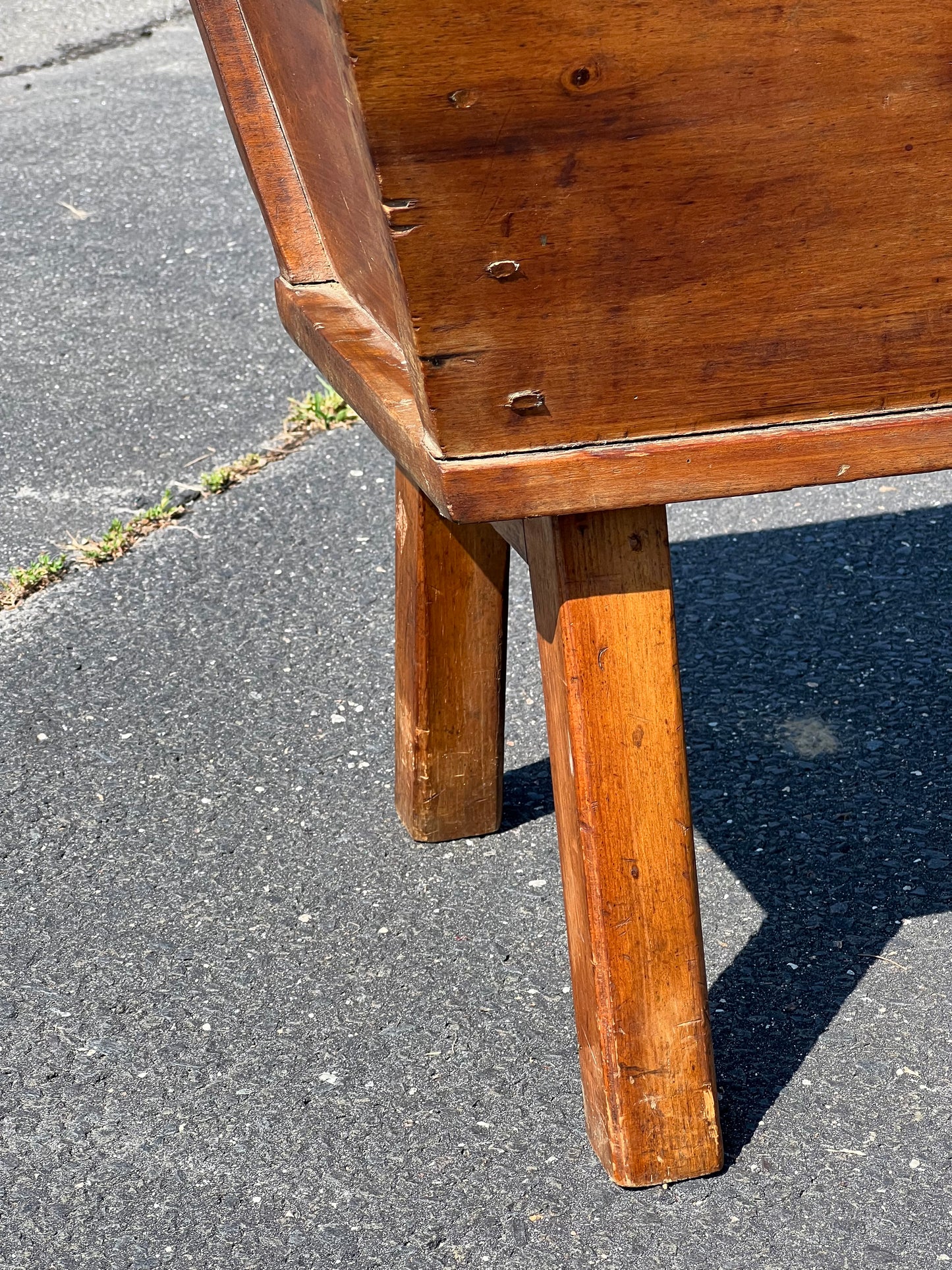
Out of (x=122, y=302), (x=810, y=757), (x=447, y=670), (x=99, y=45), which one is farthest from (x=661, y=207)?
(x=99, y=45)

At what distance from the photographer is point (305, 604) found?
253cm

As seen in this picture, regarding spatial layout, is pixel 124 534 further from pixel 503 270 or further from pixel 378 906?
pixel 503 270

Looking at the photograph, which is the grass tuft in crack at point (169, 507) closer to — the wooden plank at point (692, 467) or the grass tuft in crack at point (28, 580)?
the grass tuft in crack at point (28, 580)

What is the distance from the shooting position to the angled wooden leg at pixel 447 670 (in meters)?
1.75

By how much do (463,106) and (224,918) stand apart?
1154 millimetres

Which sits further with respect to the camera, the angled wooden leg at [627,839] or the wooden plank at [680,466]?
the angled wooden leg at [627,839]

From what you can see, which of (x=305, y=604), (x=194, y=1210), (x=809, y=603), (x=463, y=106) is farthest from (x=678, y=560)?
(x=463, y=106)

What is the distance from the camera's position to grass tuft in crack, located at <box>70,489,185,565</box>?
2658 millimetres

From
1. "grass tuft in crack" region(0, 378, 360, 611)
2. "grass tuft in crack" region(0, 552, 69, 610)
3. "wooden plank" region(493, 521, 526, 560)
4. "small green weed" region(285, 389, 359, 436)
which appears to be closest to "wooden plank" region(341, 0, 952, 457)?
"wooden plank" region(493, 521, 526, 560)

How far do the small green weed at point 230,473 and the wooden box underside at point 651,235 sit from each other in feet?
5.43

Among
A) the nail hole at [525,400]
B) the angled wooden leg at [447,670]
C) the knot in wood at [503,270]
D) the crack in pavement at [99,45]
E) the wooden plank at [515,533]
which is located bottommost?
the crack in pavement at [99,45]

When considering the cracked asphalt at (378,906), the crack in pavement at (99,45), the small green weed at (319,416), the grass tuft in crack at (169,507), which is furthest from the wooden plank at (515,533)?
the crack in pavement at (99,45)

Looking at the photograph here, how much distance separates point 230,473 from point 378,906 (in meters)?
1.32

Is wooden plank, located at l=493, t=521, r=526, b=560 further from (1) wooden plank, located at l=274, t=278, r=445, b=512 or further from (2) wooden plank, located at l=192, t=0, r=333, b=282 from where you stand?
(2) wooden plank, located at l=192, t=0, r=333, b=282
